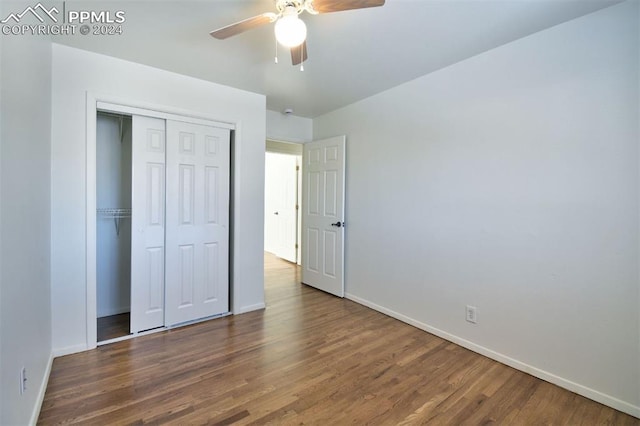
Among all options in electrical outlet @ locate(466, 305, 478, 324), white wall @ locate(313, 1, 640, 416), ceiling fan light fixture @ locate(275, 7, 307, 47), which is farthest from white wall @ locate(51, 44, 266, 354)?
electrical outlet @ locate(466, 305, 478, 324)

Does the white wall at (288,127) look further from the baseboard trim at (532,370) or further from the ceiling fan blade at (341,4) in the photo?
the baseboard trim at (532,370)

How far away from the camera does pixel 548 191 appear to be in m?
2.12

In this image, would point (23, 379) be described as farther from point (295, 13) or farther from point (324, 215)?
point (324, 215)

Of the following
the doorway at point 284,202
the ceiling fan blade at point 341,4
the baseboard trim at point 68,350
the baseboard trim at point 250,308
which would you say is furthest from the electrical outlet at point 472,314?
the doorway at point 284,202

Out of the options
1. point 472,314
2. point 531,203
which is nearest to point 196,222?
point 472,314

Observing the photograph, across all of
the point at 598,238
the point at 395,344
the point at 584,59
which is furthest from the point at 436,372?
the point at 584,59

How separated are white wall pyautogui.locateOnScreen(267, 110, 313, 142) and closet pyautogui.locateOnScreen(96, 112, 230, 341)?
94cm

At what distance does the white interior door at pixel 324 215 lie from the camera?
3836mm

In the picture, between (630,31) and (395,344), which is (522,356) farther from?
(630,31)

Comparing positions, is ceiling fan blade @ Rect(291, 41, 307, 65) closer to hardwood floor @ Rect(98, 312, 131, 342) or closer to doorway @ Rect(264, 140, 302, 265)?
hardwood floor @ Rect(98, 312, 131, 342)

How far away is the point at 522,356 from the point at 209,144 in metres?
3.36

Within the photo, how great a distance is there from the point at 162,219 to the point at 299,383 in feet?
6.43

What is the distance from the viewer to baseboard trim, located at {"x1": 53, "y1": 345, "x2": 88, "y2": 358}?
2.32 meters

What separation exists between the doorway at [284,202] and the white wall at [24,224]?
11.4 ft
